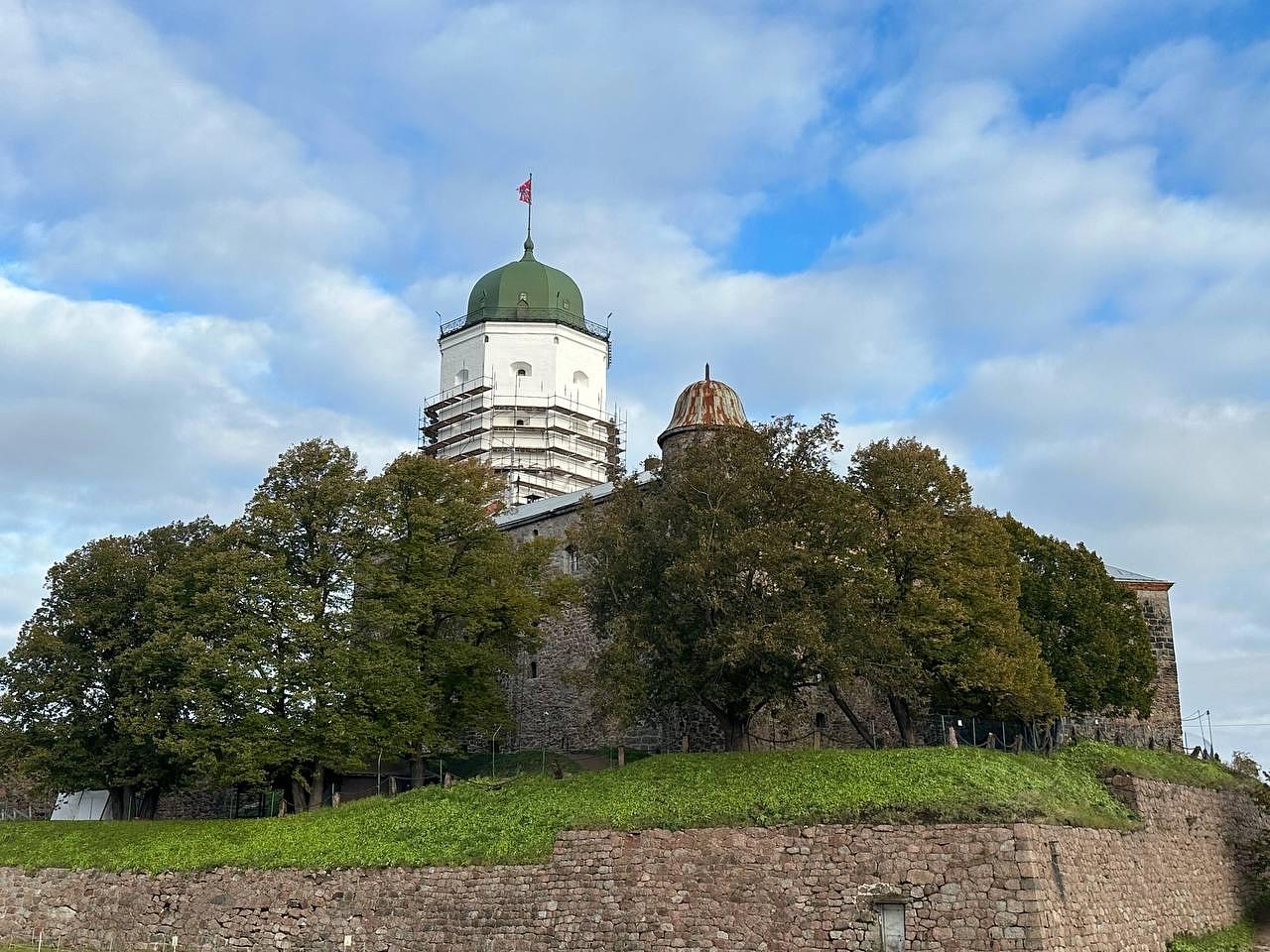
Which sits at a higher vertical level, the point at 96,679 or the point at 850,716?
the point at 96,679

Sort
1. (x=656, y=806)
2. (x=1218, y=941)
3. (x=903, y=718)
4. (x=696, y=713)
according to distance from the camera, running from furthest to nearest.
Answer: (x=696, y=713) → (x=903, y=718) → (x=1218, y=941) → (x=656, y=806)

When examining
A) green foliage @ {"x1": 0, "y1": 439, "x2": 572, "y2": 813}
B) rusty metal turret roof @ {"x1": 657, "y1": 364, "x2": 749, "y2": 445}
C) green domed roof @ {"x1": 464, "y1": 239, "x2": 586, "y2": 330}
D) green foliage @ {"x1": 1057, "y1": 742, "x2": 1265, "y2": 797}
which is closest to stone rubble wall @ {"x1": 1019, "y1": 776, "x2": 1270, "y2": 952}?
green foliage @ {"x1": 1057, "y1": 742, "x2": 1265, "y2": 797}

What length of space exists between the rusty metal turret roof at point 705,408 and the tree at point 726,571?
659 cm

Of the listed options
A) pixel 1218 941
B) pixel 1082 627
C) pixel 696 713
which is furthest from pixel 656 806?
pixel 1082 627

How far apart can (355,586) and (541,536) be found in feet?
22.9

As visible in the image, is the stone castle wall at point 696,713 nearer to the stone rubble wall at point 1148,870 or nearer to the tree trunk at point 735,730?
the tree trunk at point 735,730

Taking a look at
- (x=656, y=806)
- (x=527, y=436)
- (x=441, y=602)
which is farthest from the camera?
(x=527, y=436)

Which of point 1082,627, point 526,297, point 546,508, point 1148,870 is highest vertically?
point 526,297

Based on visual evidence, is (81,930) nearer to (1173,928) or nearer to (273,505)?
(273,505)

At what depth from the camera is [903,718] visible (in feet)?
110

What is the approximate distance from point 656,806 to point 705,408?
46.2 ft

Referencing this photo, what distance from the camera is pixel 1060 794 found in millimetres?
26312

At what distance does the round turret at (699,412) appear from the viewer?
Result: 122ft

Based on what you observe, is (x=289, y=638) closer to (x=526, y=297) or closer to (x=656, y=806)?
(x=656, y=806)
